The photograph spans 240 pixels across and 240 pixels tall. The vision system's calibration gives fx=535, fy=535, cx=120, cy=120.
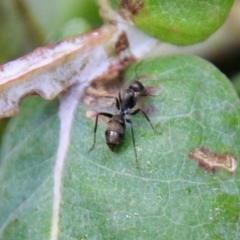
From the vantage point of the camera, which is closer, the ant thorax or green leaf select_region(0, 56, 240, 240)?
green leaf select_region(0, 56, 240, 240)

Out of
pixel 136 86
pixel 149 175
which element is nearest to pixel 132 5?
pixel 136 86

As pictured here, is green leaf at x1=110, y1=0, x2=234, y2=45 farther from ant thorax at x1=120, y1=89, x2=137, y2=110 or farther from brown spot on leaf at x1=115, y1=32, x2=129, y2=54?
ant thorax at x1=120, y1=89, x2=137, y2=110

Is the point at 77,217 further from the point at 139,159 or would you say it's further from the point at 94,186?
the point at 139,159

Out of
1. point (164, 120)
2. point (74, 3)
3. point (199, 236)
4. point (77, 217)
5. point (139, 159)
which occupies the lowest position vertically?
point (199, 236)

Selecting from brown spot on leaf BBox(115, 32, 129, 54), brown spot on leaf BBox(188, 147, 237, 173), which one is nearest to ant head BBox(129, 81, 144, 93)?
brown spot on leaf BBox(115, 32, 129, 54)

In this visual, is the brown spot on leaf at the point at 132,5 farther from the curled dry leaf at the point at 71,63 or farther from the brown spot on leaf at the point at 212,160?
the brown spot on leaf at the point at 212,160

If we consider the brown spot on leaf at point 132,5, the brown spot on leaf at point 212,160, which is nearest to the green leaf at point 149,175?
the brown spot on leaf at point 212,160

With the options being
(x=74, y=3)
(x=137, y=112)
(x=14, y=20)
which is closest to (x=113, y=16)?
(x=137, y=112)
